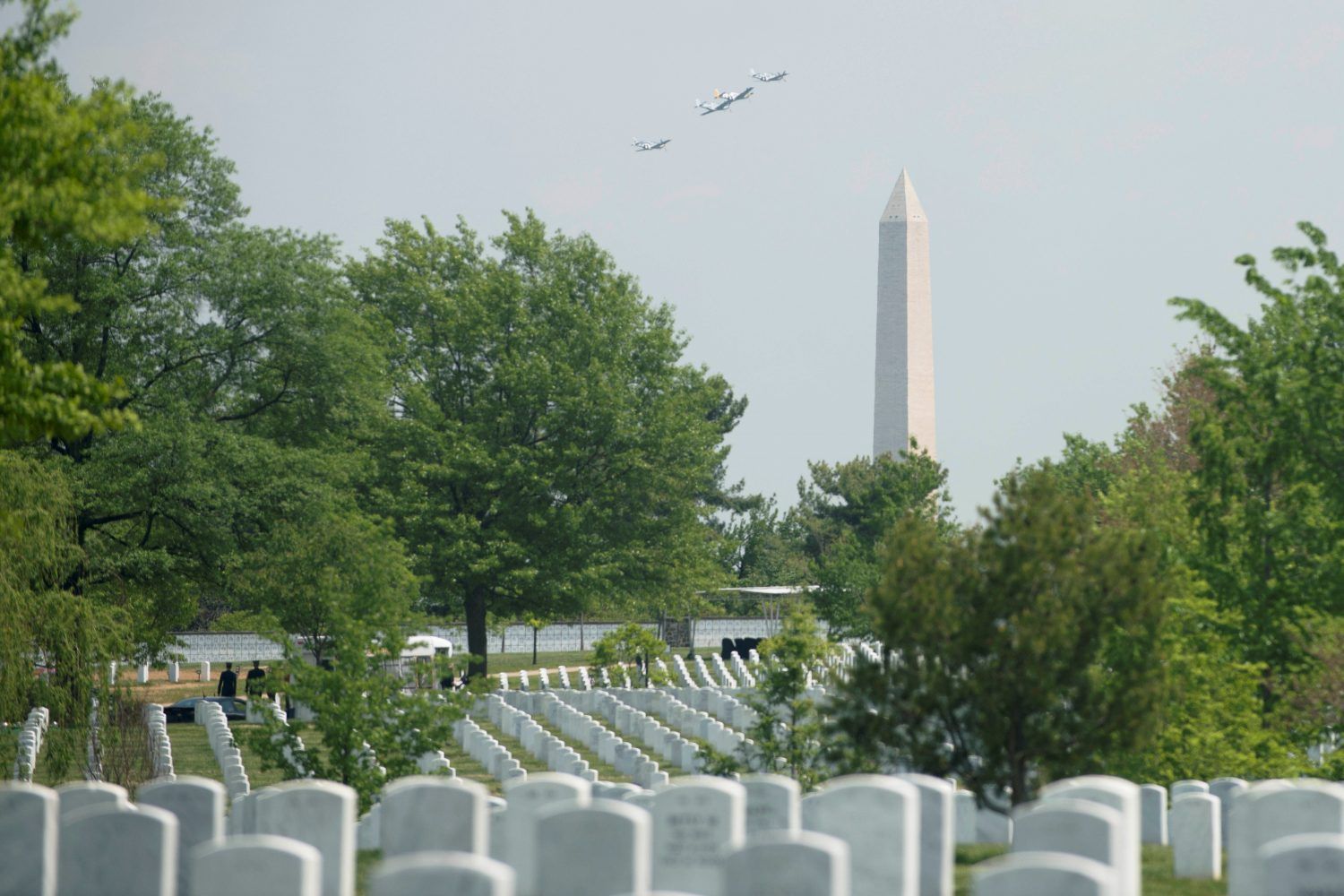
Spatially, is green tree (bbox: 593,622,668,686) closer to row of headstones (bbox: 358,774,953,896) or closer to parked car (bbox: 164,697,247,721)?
parked car (bbox: 164,697,247,721)

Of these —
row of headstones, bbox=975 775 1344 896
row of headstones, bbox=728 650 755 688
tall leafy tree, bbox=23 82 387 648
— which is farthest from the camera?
row of headstones, bbox=728 650 755 688

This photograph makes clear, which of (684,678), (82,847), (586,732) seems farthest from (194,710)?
(82,847)

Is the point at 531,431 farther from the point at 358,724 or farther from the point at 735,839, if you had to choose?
the point at 735,839

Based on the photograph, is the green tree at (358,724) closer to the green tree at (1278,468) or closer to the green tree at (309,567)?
the green tree at (1278,468)

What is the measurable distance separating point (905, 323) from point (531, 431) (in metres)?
18.3

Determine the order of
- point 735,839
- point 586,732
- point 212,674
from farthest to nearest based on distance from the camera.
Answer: point 212,674
point 586,732
point 735,839

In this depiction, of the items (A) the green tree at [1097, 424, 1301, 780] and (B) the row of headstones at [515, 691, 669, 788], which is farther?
(B) the row of headstones at [515, 691, 669, 788]

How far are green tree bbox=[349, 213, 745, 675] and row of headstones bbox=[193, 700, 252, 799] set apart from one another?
9.30m

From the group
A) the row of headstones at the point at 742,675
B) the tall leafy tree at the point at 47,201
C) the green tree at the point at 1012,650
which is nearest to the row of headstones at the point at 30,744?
the tall leafy tree at the point at 47,201

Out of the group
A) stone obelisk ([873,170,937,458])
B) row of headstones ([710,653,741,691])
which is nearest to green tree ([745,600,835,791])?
row of headstones ([710,653,741,691])

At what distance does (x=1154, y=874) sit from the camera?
14.6 m

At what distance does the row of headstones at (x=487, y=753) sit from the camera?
23.3 metres

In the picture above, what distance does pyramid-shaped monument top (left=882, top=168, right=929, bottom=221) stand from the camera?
6291 centimetres

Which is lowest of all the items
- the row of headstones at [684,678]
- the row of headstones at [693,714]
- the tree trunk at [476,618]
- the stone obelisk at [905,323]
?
the row of headstones at [693,714]
